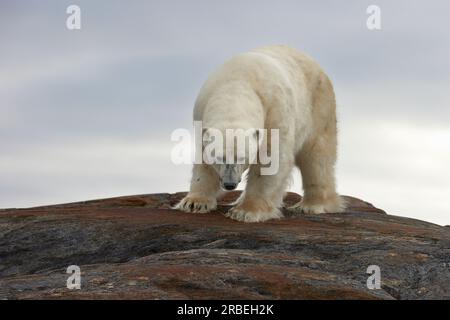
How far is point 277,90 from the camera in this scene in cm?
1189

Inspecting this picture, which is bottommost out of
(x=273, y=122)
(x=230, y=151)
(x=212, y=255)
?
(x=212, y=255)

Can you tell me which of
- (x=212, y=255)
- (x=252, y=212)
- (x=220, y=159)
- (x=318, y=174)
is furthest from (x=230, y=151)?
(x=318, y=174)

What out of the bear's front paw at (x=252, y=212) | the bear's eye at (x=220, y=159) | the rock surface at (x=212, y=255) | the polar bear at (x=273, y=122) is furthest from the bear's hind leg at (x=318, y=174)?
the bear's eye at (x=220, y=159)

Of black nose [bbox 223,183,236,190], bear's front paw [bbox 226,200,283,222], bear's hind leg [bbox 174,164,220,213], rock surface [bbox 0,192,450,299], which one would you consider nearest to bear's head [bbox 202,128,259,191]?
black nose [bbox 223,183,236,190]

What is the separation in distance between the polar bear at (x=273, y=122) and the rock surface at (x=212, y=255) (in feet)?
1.43

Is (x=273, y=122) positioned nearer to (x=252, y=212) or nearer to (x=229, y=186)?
(x=252, y=212)

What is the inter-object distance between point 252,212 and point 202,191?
3.19 ft

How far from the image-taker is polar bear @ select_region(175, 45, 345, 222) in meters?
11.0

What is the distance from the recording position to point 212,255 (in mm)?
8758

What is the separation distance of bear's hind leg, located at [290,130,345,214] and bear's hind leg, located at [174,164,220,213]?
2558 millimetres

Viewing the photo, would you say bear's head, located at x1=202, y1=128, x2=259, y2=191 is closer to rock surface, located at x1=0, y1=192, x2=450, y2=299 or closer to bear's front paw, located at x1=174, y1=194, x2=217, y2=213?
rock surface, located at x1=0, y1=192, x2=450, y2=299

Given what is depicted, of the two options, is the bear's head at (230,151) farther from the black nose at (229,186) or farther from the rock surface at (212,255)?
the rock surface at (212,255)
